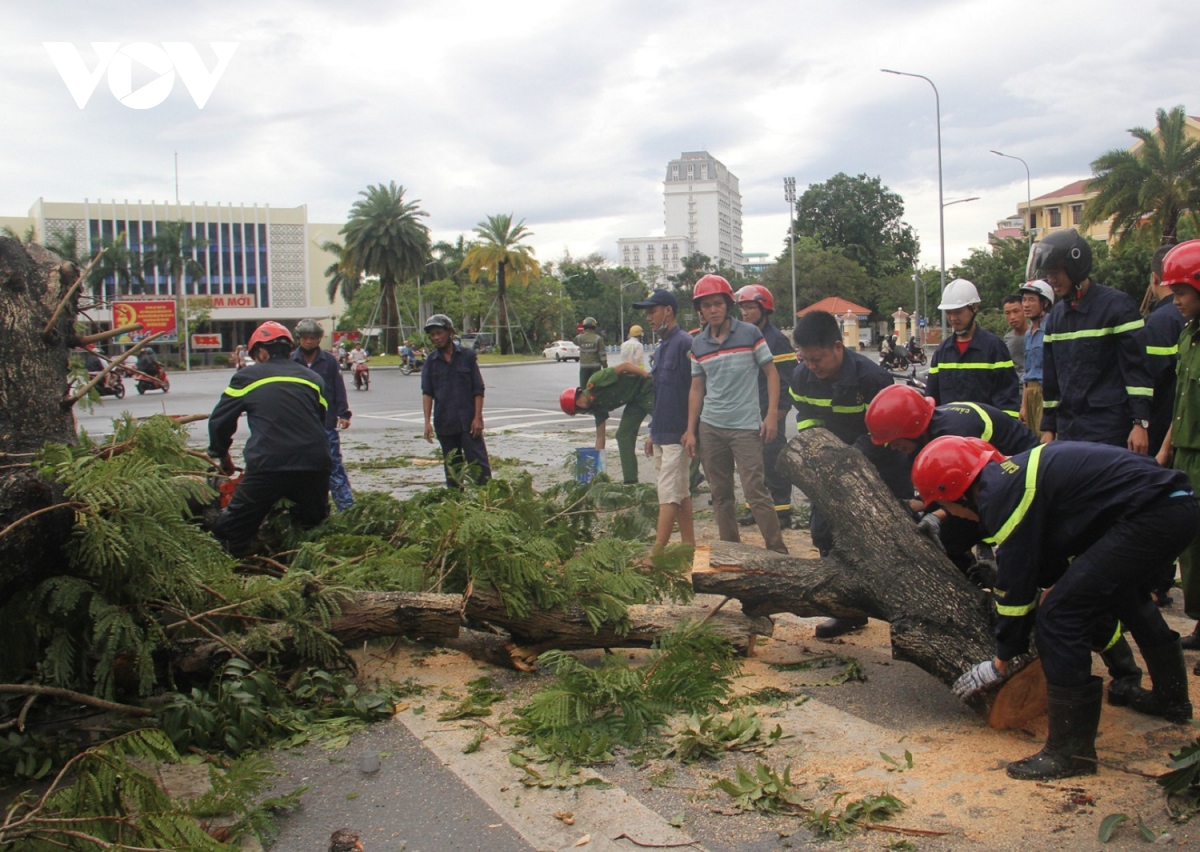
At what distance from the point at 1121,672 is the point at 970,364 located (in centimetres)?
226

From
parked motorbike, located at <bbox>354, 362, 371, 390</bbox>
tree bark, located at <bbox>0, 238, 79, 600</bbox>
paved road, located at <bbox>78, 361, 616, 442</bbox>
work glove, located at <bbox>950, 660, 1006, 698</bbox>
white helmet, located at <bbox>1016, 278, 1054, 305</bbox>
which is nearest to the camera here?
work glove, located at <bbox>950, 660, 1006, 698</bbox>

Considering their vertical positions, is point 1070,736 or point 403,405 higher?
point 403,405

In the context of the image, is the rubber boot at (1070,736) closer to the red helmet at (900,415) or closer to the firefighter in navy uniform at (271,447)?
the red helmet at (900,415)

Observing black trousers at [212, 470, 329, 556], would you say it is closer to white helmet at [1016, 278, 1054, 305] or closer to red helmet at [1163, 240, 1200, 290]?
red helmet at [1163, 240, 1200, 290]

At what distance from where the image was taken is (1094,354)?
5.20m

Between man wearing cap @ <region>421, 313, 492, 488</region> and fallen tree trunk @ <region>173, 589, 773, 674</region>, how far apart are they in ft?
10.8

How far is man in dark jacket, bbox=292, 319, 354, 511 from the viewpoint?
27.2 feet

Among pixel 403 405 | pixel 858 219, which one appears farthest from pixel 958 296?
pixel 858 219

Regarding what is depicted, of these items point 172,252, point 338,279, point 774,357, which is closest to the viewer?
point 774,357

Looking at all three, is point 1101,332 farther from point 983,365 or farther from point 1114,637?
point 1114,637

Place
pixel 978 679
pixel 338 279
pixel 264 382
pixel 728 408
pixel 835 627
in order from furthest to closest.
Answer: pixel 338 279 → pixel 728 408 → pixel 264 382 → pixel 835 627 → pixel 978 679

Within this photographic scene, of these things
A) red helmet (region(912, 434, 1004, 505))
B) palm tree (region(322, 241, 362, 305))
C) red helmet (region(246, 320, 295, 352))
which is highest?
palm tree (region(322, 241, 362, 305))

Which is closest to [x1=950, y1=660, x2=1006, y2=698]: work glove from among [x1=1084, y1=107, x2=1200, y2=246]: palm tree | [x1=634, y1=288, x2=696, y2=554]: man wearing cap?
[x1=634, y1=288, x2=696, y2=554]: man wearing cap

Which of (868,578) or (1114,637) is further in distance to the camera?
(868,578)
